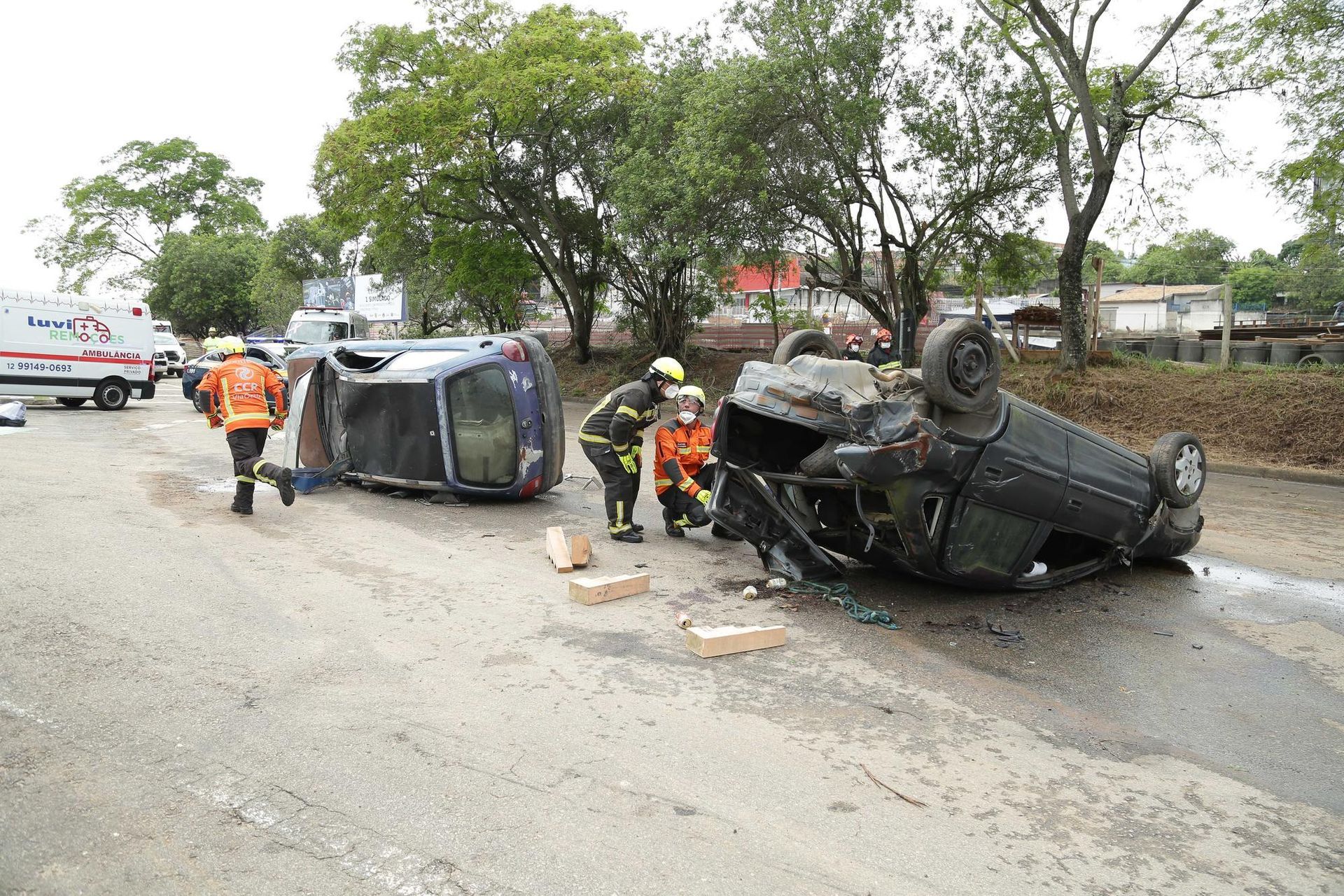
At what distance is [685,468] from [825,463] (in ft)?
7.59

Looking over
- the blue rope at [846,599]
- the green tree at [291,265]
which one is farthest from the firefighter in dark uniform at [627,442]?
the green tree at [291,265]

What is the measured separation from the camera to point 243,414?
7918 mm

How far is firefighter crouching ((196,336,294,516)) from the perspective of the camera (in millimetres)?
7781

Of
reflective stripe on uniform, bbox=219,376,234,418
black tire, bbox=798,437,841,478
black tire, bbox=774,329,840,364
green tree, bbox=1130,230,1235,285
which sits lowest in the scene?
black tire, bbox=798,437,841,478

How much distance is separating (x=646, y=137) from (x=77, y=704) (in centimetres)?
1631

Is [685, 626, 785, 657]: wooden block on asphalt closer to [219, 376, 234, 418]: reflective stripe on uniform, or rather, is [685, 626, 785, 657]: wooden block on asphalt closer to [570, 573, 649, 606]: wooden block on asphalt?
[570, 573, 649, 606]: wooden block on asphalt

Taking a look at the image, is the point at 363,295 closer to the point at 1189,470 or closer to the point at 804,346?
the point at 804,346

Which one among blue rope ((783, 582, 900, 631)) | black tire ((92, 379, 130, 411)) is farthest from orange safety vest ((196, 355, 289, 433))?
black tire ((92, 379, 130, 411))

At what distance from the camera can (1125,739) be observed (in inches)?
149

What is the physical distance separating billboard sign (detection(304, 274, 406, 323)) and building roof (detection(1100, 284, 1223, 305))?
4087 cm

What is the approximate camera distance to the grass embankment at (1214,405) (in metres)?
12.5

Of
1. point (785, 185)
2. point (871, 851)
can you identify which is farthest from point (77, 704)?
point (785, 185)

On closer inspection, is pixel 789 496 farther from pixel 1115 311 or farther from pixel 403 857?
pixel 1115 311

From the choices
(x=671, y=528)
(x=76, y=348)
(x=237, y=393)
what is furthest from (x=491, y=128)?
(x=671, y=528)
